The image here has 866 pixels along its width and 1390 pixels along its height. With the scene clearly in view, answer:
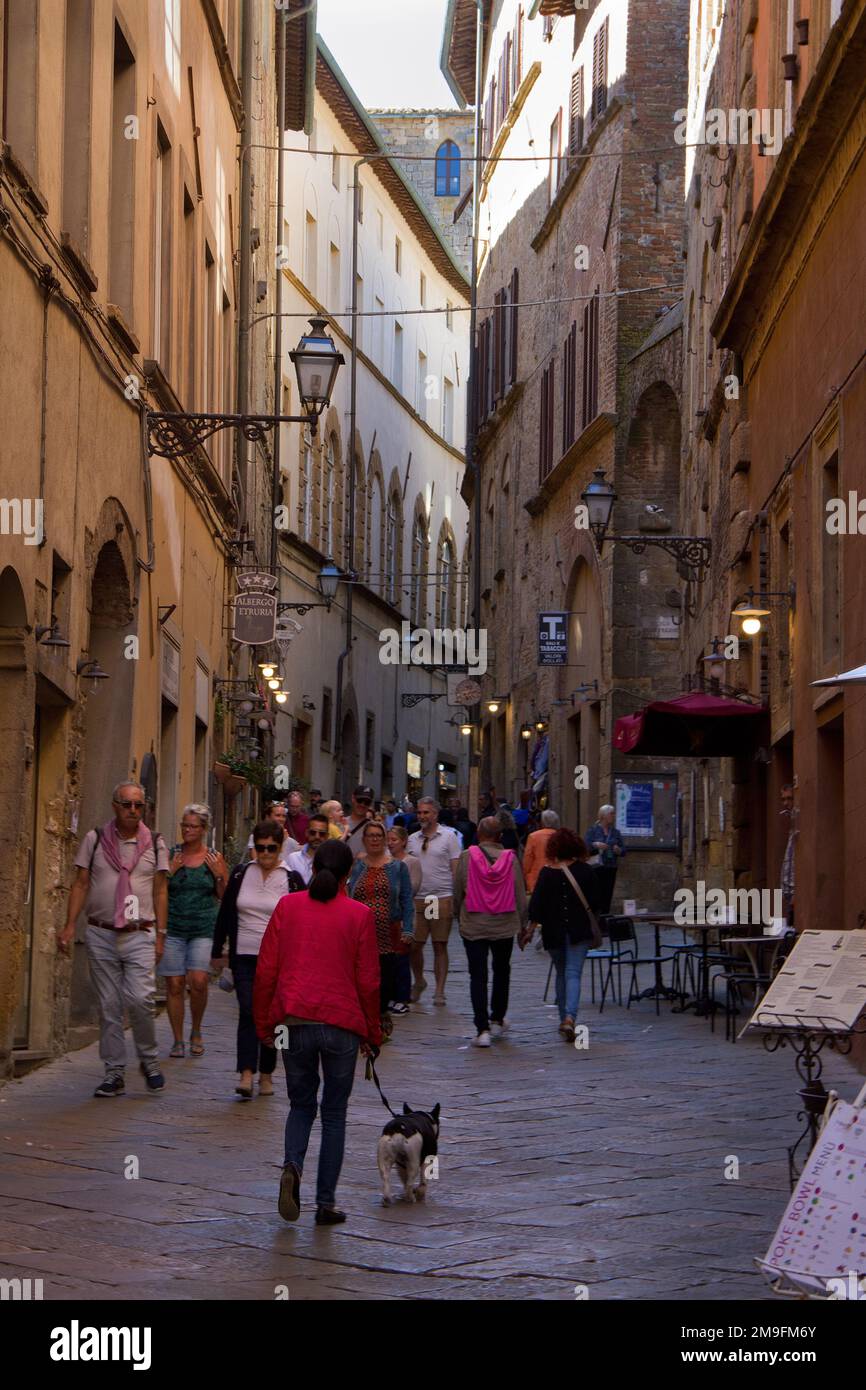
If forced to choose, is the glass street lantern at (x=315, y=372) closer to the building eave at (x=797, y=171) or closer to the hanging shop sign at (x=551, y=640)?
the building eave at (x=797, y=171)

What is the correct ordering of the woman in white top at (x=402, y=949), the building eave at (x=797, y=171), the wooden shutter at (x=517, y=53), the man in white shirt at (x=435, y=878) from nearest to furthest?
the building eave at (x=797, y=171) → the woman in white top at (x=402, y=949) → the man in white shirt at (x=435, y=878) → the wooden shutter at (x=517, y=53)

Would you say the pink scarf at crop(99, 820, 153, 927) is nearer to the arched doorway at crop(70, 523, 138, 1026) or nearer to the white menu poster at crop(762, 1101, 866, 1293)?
the arched doorway at crop(70, 523, 138, 1026)

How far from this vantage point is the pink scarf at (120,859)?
11352 mm

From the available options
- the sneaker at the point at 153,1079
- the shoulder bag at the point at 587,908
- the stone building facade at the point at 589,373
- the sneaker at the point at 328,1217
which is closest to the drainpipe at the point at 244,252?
the stone building facade at the point at 589,373

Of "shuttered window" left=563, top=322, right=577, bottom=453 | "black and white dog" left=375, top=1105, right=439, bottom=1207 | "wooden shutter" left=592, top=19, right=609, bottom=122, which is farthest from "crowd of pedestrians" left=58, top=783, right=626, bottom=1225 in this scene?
"wooden shutter" left=592, top=19, right=609, bottom=122

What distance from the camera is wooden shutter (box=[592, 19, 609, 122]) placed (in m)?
32.4

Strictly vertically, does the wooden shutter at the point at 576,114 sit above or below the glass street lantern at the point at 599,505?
above

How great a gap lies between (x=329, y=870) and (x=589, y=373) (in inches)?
980

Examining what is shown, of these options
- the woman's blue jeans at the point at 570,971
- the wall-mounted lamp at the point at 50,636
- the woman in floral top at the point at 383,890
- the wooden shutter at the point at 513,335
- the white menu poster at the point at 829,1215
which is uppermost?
the wooden shutter at the point at 513,335

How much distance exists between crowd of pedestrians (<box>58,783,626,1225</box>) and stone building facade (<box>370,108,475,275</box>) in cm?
4349

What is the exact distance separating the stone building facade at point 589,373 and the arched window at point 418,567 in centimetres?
965

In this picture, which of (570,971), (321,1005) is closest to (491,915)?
(570,971)
